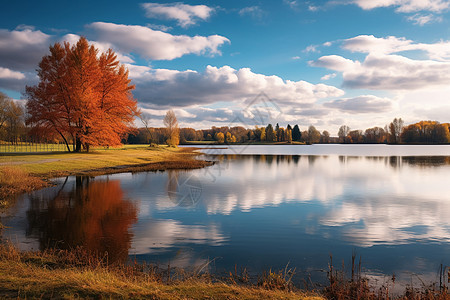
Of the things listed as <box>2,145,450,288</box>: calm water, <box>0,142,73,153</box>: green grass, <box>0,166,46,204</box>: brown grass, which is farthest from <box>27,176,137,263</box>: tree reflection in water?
<box>0,142,73,153</box>: green grass

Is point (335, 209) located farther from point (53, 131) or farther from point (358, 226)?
point (53, 131)

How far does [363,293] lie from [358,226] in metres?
8.69

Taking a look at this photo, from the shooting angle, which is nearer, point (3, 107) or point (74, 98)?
point (74, 98)

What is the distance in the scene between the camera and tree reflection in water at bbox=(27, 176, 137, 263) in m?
12.0

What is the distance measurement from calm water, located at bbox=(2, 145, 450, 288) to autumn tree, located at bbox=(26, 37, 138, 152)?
1902cm

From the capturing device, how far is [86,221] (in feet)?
50.6

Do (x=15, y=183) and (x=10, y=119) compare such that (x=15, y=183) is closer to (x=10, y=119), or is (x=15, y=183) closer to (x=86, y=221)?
(x=86, y=221)

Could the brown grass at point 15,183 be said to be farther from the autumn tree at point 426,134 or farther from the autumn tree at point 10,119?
the autumn tree at point 426,134

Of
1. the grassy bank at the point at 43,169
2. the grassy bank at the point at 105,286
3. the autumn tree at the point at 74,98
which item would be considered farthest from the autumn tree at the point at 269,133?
the autumn tree at the point at 74,98

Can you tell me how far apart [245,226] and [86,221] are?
27.3ft

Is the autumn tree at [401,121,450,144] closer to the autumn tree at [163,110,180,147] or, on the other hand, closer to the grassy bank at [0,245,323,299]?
the autumn tree at [163,110,180,147]

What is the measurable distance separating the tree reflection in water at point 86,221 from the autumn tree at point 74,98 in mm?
22334

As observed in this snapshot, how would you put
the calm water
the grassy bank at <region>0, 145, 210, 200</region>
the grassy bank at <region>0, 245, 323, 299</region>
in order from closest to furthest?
the grassy bank at <region>0, 245, 323, 299</region> → the calm water → the grassy bank at <region>0, 145, 210, 200</region>

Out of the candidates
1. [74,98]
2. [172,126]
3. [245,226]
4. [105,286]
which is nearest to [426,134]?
[172,126]
